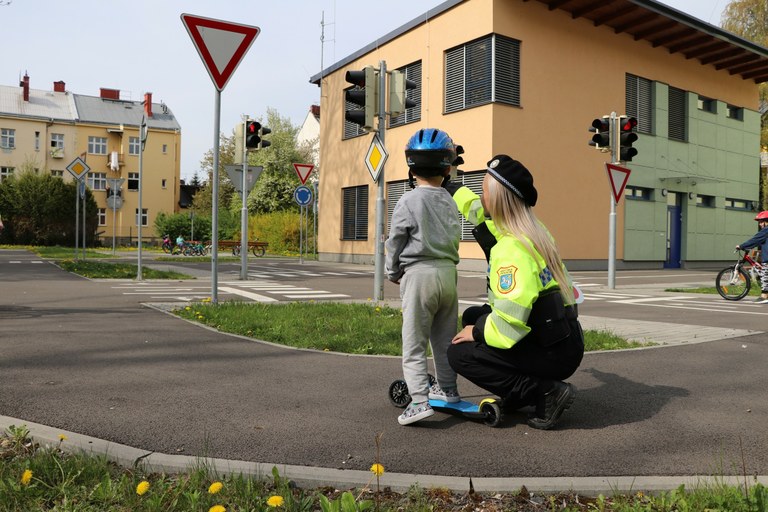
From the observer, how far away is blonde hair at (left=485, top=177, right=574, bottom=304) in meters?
3.67

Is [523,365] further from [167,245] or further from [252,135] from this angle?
[167,245]

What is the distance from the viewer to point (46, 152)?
58469 mm

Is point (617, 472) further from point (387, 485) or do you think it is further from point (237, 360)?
point (237, 360)

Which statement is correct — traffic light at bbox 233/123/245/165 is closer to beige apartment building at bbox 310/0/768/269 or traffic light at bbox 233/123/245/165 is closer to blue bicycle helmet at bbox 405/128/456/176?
beige apartment building at bbox 310/0/768/269

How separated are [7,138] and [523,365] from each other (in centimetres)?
6428

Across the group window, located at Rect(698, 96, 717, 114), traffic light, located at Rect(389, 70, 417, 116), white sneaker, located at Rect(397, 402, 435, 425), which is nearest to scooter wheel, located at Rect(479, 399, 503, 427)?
white sneaker, located at Rect(397, 402, 435, 425)

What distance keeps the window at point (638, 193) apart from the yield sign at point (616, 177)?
11.9 metres

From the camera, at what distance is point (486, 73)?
74.0ft

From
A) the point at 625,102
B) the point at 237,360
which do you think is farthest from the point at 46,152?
the point at 237,360

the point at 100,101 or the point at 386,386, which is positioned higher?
the point at 100,101

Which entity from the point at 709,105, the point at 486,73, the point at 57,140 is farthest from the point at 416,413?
the point at 57,140

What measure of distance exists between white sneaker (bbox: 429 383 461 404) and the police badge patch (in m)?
0.80

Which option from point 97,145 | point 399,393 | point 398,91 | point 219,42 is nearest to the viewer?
point 399,393

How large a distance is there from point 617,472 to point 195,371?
3.39 metres
